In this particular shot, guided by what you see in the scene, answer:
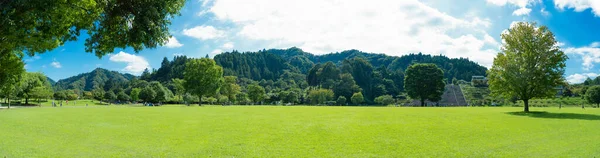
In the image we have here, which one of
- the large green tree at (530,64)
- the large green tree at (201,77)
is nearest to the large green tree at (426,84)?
the large green tree at (530,64)

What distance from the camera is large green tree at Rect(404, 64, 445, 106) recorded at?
88438 mm

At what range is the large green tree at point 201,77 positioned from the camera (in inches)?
2867

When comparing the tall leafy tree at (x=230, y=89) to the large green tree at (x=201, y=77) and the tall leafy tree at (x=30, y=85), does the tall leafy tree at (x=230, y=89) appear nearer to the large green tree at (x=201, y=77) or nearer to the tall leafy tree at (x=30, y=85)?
the large green tree at (x=201, y=77)

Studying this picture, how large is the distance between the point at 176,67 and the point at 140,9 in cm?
19335

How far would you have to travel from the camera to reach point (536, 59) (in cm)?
A: 3884

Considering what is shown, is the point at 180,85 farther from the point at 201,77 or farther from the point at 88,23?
the point at 88,23

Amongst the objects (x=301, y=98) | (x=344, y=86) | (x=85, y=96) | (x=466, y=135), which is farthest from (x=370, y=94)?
(x=466, y=135)

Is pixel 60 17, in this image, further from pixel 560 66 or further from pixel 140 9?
pixel 560 66

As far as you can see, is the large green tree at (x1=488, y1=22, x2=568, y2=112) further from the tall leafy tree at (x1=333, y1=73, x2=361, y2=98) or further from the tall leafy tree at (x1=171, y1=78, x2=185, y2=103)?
the tall leafy tree at (x1=333, y1=73, x2=361, y2=98)

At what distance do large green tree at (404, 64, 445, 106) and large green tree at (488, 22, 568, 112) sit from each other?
48363 millimetres

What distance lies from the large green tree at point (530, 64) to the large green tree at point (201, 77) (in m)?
56.2

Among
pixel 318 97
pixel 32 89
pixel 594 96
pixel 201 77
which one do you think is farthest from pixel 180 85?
pixel 594 96

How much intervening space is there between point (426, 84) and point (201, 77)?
198ft

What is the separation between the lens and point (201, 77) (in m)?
72.8
